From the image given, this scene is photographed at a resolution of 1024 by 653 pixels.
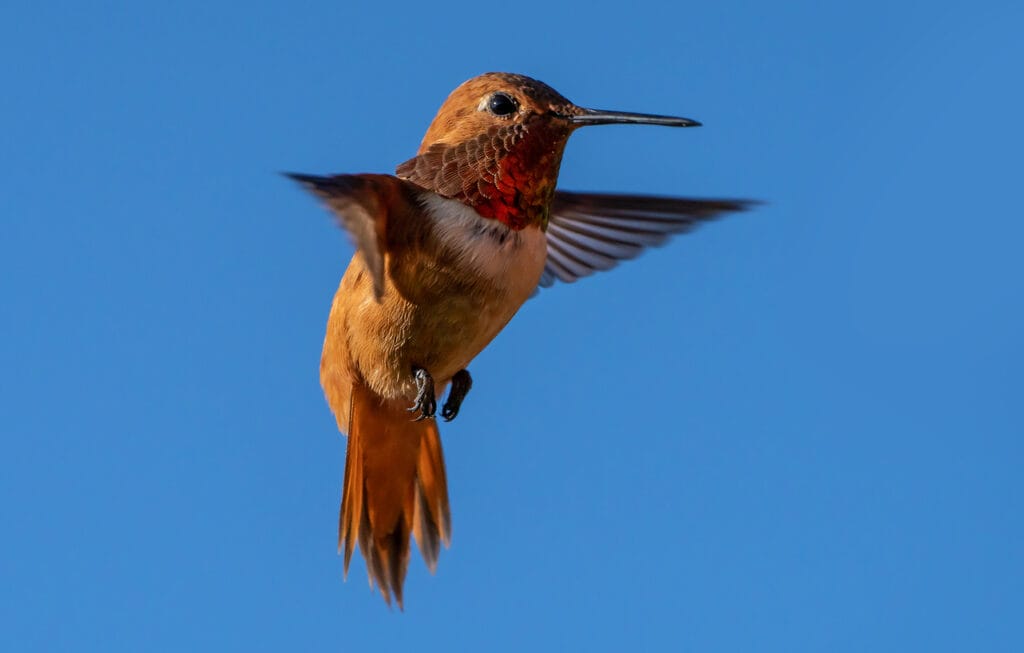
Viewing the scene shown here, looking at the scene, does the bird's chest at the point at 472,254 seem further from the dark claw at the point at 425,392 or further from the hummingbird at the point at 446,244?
the dark claw at the point at 425,392

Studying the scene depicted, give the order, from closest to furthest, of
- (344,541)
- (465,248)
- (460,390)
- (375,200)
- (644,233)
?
1. (375,200)
2. (465,248)
3. (460,390)
4. (344,541)
5. (644,233)

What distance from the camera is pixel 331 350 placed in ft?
13.3

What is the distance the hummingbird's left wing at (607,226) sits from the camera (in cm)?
448

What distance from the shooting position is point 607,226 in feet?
15.3

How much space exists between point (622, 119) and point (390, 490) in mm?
1748

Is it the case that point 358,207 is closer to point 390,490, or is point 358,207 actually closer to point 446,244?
point 446,244

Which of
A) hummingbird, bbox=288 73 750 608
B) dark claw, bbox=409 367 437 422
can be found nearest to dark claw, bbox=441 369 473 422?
hummingbird, bbox=288 73 750 608

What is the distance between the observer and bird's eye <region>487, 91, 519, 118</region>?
11.3 ft

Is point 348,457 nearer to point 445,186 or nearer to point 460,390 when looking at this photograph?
point 460,390

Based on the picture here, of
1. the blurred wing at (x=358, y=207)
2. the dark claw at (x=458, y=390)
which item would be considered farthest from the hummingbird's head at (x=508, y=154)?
the dark claw at (x=458, y=390)

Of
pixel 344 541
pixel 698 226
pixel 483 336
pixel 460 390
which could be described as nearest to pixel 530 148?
pixel 483 336

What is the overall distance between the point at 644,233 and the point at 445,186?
4.43ft

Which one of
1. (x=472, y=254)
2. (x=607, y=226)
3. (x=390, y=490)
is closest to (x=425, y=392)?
(x=472, y=254)

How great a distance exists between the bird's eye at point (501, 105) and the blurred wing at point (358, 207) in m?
0.53
